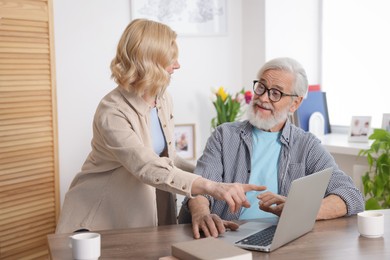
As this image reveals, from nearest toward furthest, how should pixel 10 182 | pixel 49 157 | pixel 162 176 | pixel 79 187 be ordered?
pixel 162 176, pixel 79 187, pixel 10 182, pixel 49 157

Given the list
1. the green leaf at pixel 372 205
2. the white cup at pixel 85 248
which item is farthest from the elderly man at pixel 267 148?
the green leaf at pixel 372 205

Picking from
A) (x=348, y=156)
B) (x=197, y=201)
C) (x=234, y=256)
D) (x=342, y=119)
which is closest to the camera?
(x=234, y=256)

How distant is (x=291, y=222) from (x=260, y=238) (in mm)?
131

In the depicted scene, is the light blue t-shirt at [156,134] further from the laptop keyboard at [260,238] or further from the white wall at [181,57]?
the white wall at [181,57]

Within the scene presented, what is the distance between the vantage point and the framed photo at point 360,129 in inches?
158

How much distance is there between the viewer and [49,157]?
12.3ft

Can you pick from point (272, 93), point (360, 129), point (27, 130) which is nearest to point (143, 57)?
point (272, 93)

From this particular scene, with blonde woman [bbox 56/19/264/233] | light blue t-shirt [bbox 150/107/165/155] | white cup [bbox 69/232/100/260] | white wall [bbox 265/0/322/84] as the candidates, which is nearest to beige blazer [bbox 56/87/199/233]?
blonde woman [bbox 56/19/264/233]

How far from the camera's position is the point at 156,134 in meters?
2.62

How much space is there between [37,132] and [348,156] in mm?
2015

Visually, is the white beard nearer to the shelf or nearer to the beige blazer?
the beige blazer

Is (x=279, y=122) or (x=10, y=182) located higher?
(x=279, y=122)

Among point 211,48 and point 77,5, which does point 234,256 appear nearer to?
point 77,5

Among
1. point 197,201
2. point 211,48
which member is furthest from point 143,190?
point 211,48
